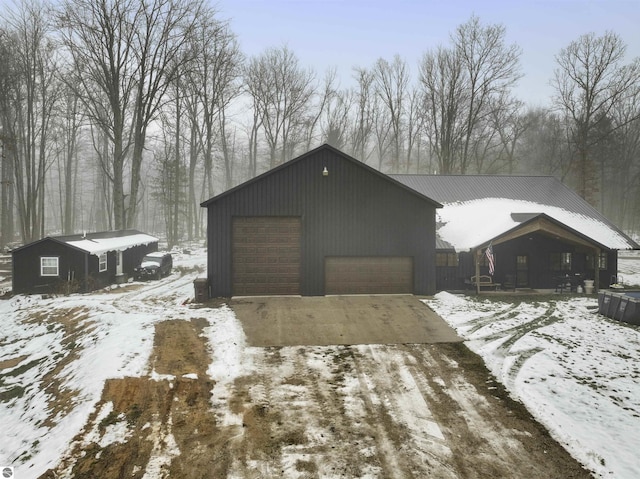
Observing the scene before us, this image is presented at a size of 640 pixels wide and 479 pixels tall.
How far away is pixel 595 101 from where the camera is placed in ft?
117

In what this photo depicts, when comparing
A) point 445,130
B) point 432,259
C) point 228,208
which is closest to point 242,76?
point 445,130

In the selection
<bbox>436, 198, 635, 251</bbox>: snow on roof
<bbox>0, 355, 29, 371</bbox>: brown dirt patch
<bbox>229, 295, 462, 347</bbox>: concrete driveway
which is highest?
<bbox>436, 198, 635, 251</bbox>: snow on roof

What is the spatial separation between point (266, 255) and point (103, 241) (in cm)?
1192

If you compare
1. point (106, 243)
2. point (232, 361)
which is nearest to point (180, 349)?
point (232, 361)

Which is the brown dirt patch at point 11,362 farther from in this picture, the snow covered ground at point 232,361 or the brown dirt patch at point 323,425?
the brown dirt patch at point 323,425

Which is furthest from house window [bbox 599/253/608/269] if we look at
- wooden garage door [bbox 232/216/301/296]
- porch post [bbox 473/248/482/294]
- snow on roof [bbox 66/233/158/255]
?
snow on roof [bbox 66/233/158/255]

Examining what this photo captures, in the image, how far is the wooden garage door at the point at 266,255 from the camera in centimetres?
1748

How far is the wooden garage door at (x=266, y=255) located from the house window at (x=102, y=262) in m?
9.05

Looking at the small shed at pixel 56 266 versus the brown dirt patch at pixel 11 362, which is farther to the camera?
the small shed at pixel 56 266

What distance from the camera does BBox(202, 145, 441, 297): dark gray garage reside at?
57.2 ft

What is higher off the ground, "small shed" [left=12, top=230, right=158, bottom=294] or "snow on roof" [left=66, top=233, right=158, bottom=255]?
"snow on roof" [left=66, top=233, right=158, bottom=255]

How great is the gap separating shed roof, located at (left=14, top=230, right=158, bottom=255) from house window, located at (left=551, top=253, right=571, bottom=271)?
2357 centimetres

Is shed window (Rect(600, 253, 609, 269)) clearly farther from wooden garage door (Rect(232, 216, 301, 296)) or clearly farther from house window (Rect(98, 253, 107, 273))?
house window (Rect(98, 253, 107, 273))

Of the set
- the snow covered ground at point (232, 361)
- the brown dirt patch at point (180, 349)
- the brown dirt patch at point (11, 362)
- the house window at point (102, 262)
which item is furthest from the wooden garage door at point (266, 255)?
the house window at point (102, 262)
